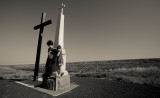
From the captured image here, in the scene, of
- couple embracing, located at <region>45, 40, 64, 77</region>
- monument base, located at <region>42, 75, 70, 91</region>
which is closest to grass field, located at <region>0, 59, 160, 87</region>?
monument base, located at <region>42, 75, 70, 91</region>

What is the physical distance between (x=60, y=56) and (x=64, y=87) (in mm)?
1766

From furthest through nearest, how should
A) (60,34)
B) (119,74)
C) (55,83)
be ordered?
(119,74) < (60,34) < (55,83)

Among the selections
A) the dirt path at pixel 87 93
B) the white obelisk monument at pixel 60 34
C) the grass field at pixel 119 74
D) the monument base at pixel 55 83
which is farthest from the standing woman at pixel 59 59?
the grass field at pixel 119 74

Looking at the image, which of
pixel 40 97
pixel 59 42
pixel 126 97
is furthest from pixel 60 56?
pixel 126 97

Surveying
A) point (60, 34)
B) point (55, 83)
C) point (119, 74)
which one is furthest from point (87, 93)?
point (119, 74)

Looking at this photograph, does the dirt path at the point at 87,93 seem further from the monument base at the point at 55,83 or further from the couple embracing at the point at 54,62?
the couple embracing at the point at 54,62

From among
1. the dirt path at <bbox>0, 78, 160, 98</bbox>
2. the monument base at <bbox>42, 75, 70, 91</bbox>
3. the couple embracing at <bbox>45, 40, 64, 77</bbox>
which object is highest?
the couple embracing at <bbox>45, 40, 64, 77</bbox>

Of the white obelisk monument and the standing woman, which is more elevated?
the white obelisk monument

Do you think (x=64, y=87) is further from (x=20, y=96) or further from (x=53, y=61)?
(x=20, y=96)

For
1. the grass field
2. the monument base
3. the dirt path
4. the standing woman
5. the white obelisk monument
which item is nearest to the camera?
the dirt path

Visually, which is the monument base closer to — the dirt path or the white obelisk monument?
the dirt path

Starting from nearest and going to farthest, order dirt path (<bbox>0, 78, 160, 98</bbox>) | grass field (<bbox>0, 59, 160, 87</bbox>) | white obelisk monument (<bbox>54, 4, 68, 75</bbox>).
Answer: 1. dirt path (<bbox>0, 78, 160, 98</bbox>)
2. white obelisk monument (<bbox>54, 4, 68, 75</bbox>)
3. grass field (<bbox>0, 59, 160, 87</bbox>)

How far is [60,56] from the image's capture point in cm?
679

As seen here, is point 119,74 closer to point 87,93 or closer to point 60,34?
point 87,93
